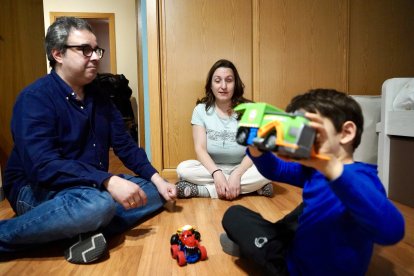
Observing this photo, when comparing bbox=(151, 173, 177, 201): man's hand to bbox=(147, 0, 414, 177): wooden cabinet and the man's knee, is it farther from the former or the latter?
bbox=(147, 0, 414, 177): wooden cabinet

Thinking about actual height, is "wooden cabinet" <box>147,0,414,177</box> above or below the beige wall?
below

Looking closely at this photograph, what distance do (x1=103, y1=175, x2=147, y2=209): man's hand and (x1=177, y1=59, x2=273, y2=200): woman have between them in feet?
2.11

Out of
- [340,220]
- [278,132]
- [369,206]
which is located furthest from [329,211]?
[278,132]

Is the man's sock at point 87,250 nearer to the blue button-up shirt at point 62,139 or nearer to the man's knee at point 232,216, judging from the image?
the blue button-up shirt at point 62,139

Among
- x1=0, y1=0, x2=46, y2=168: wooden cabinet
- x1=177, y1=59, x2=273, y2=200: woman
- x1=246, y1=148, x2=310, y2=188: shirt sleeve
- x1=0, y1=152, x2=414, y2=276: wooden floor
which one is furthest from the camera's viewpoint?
x1=0, y1=0, x2=46, y2=168: wooden cabinet

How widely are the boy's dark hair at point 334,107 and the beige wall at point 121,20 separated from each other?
3.70 metres

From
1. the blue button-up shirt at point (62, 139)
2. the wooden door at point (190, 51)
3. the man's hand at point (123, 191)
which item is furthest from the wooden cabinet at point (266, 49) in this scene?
the man's hand at point (123, 191)

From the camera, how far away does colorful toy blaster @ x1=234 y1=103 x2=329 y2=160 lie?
477 mm

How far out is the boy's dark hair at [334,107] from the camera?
617 millimetres

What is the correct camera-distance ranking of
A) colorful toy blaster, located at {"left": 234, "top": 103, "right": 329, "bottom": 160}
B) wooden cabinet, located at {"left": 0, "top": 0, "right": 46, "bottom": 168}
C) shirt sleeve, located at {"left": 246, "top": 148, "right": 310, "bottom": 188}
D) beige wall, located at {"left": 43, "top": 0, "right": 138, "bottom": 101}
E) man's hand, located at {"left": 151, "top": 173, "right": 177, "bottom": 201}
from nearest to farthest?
colorful toy blaster, located at {"left": 234, "top": 103, "right": 329, "bottom": 160}
shirt sleeve, located at {"left": 246, "top": 148, "right": 310, "bottom": 188}
man's hand, located at {"left": 151, "top": 173, "right": 177, "bottom": 201}
wooden cabinet, located at {"left": 0, "top": 0, "right": 46, "bottom": 168}
beige wall, located at {"left": 43, "top": 0, "right": 138, "bottom": 101}

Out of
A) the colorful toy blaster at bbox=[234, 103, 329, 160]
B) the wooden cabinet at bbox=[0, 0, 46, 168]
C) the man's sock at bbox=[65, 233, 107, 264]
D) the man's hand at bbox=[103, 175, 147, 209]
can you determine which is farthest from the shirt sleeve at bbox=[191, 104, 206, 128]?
the colorful toy blaster at bbox=[234, 103, 329, 160]

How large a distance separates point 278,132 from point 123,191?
666 mm

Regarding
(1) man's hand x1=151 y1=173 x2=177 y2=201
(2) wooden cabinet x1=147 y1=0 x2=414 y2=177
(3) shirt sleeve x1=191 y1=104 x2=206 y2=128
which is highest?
(2) wooden cabinet x1=147 y1=0 x2=414 y2=177

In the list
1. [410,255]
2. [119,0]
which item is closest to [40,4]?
[119,0]
